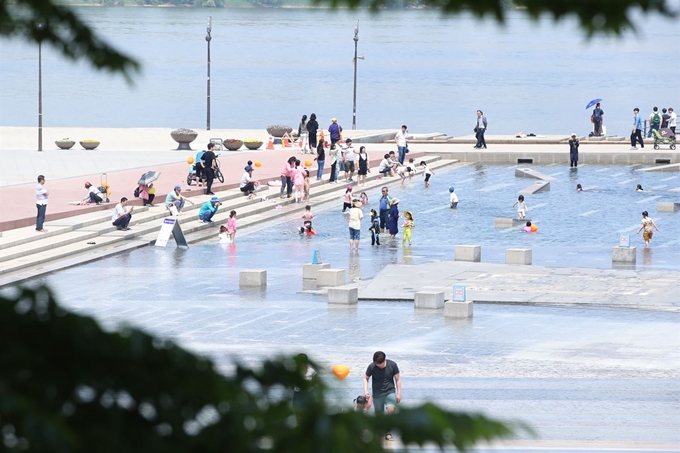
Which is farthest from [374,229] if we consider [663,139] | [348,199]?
[663,139]

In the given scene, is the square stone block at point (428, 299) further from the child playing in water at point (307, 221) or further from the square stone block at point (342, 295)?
the child playing in water at point (307, 221)

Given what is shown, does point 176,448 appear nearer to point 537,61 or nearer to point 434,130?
point 434,130

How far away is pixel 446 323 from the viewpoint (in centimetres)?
Result: 2256

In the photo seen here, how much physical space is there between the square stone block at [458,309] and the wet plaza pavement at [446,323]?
0.71 ft

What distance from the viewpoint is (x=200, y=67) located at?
569 feet

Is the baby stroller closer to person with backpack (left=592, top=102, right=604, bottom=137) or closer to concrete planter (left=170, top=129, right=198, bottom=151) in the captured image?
person with backpack (left=592, top=102, right=604, bottom=137)

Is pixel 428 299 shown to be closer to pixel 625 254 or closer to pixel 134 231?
pixel 625 254

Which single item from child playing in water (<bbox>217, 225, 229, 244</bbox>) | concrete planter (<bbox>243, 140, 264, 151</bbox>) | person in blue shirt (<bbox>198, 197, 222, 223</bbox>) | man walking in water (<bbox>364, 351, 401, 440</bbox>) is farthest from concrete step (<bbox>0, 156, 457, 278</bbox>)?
man walking in water (<bbox>364, 351, 401, 440</bbox>)

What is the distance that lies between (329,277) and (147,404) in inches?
896

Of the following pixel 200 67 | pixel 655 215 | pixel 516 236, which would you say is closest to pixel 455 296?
pixel 516 236

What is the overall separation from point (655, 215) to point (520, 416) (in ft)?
73.6

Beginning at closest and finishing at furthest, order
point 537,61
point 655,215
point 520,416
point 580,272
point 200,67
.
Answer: point 520,416 → point 580,272 → point 655,215 → point 200,67 → point 537,61

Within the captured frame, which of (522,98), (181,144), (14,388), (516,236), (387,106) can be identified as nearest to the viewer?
(14,388)

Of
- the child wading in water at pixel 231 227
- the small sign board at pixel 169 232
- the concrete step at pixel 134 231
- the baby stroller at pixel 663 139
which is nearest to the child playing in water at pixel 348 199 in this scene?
the concrete step at pixel 134 231
